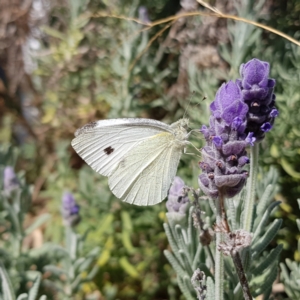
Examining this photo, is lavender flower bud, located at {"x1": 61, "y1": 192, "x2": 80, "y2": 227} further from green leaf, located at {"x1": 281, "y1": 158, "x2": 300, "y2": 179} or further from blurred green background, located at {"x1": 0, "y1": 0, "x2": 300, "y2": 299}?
green leaf, located at {"x1": 281, "y1": 158, "x2": 300, "y2": 179}

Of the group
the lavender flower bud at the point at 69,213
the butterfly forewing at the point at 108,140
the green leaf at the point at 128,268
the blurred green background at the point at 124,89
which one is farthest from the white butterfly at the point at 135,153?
the green leaf at the point at 128,268

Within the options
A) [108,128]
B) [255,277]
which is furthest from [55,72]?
[255,277]

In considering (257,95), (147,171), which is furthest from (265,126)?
(147,171)

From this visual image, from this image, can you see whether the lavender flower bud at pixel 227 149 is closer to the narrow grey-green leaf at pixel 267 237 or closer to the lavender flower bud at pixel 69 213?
the narrow grey-green leaf at pixel 267 237

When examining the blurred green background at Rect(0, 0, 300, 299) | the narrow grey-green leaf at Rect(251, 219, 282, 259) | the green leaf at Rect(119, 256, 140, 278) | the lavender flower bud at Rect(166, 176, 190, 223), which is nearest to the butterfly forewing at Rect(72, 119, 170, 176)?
the lavender flower bud at Rect(166, 176, 190, 223)

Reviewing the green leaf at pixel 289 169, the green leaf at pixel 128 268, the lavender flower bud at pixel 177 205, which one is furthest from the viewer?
the green leaf at pixel 128 268

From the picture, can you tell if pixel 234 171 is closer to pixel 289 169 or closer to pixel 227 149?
pixel 227 149

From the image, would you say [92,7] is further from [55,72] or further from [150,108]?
[150,108]
